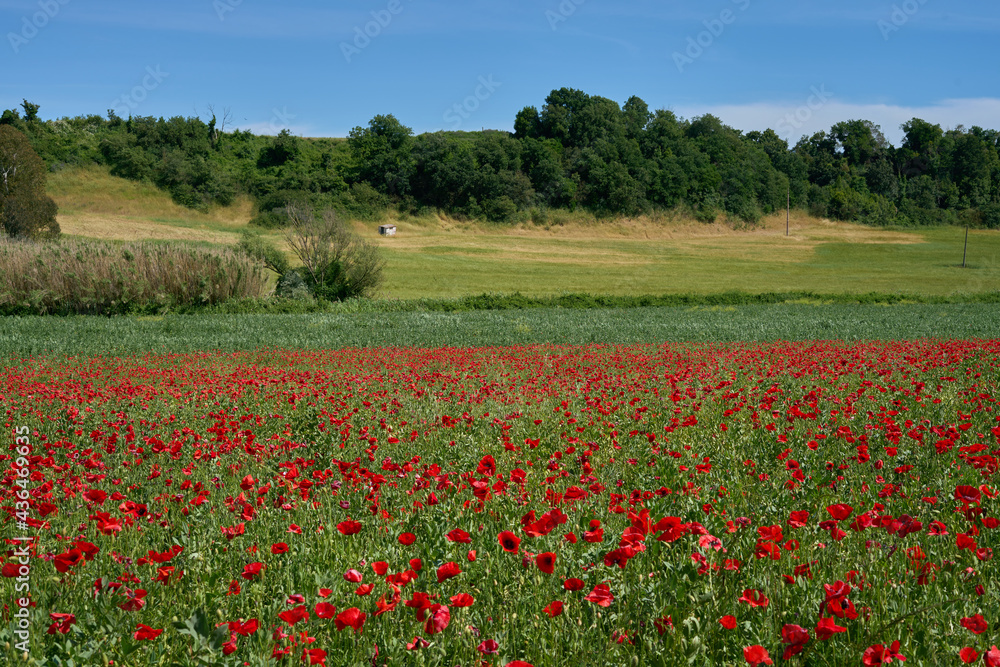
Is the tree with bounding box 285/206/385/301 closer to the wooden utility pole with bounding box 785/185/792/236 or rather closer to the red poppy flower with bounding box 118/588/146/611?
the red poppy flower with bounding box 118/588/146/611

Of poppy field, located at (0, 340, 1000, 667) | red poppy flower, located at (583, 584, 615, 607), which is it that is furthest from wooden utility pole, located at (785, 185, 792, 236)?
red poppy flower, located at (583, 584, 615, 607)

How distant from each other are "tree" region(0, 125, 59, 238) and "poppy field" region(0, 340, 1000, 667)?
46.4 meters

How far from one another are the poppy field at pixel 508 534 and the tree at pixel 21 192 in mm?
46391

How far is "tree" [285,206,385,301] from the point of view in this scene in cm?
3559

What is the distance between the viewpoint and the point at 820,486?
4168 mm

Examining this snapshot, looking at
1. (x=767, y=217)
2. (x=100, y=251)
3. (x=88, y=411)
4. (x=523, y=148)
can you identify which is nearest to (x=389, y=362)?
(x=88, y=411)

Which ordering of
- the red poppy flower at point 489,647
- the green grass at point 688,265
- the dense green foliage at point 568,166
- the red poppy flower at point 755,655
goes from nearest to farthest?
1. the red poppy flower at point 755,655
2. the red poppy flower at point 489,647
3. the green grass at point 688,265
4. the dense green foliage at point 568,166

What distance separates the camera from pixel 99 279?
92.6ft

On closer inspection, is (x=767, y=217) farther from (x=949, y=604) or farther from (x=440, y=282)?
(x=949, y=604)

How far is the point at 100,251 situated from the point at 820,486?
3199 centimetres

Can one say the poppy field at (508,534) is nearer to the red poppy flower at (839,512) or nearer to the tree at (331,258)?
the red poppy flower at (839,512)

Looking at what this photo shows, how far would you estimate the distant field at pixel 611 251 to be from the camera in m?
47.2

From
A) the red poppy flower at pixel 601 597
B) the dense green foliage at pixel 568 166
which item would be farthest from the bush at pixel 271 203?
the red poppy flower at pixel 601 597

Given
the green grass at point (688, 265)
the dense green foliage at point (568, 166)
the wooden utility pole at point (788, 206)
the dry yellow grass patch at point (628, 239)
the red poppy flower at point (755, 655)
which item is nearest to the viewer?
the red poppy flower at point (755, 655)
